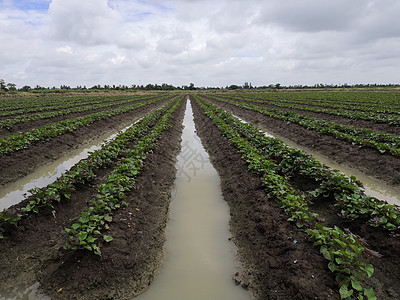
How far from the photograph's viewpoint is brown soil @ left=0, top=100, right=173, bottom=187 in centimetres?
800

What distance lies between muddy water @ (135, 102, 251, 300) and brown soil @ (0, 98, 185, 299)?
0.88 ft

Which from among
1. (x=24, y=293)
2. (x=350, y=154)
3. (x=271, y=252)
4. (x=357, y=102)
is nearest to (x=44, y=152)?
(x=24, y=293)

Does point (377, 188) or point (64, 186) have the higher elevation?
point (64, 186)

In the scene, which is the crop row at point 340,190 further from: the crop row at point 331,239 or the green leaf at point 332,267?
the green leaf at point 332,267

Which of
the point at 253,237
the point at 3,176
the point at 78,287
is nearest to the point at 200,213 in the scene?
the point at 253,237

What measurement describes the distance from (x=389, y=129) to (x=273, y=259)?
14369 millimetres

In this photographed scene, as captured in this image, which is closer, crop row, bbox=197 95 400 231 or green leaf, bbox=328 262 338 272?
green leaf, bbox=328 262 338 272

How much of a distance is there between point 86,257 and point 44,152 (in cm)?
795

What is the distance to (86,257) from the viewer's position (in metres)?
3.76

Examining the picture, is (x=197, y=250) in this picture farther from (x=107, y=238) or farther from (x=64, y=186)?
(x=64, y=186)

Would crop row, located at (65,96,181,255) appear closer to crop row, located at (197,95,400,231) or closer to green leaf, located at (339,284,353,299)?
green leaf, located at (339,284,353,299)

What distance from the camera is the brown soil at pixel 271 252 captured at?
10.6 feet

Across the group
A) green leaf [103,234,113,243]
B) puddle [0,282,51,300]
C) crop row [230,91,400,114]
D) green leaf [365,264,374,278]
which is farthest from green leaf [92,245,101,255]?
crop row [230,91,400,114]

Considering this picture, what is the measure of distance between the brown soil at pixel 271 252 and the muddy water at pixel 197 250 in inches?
10.2
